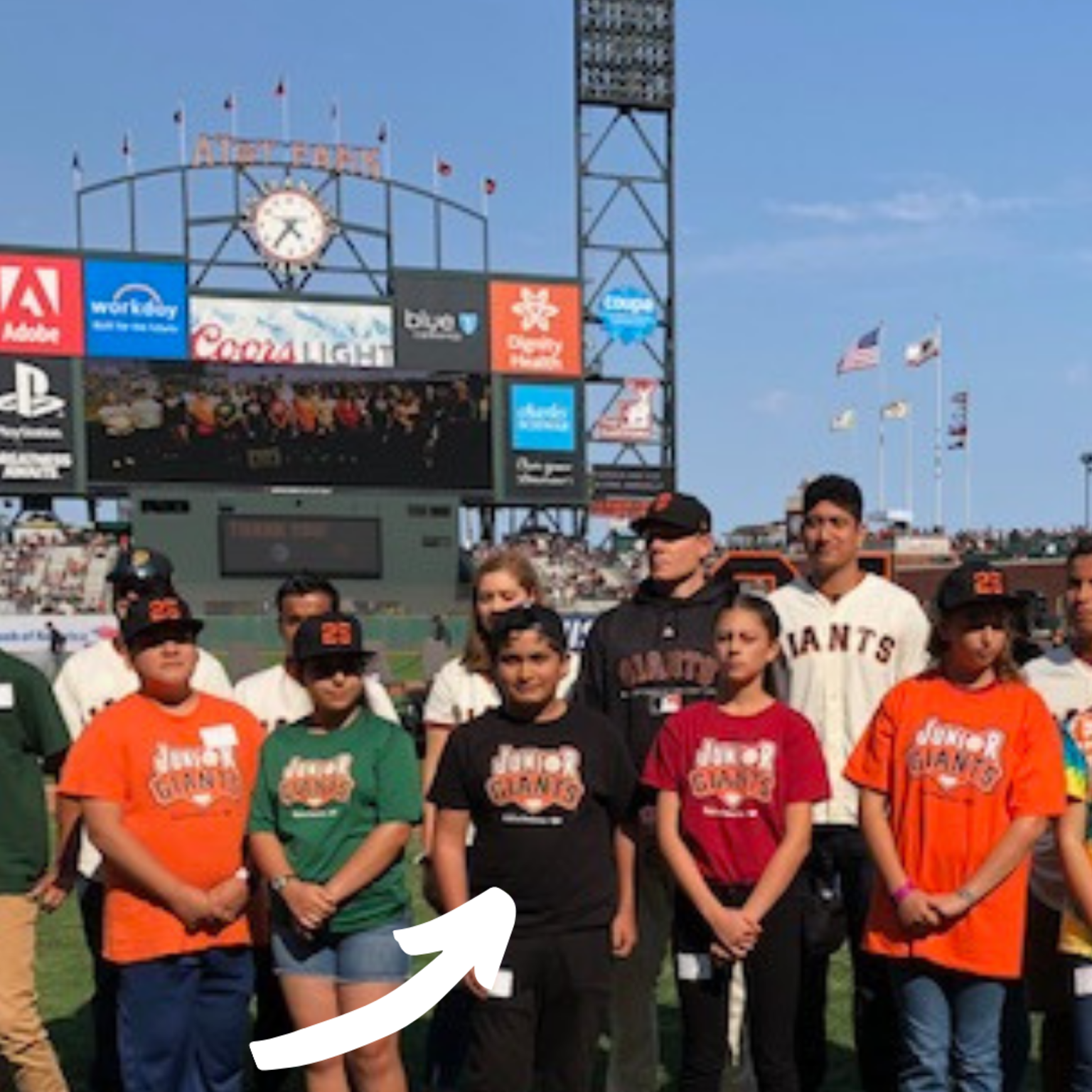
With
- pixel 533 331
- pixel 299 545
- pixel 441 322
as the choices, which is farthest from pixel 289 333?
pixel 533 331

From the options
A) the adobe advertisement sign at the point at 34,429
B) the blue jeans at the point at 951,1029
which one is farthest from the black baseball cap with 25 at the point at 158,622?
the adobe advertisement sign at the point at 34,429

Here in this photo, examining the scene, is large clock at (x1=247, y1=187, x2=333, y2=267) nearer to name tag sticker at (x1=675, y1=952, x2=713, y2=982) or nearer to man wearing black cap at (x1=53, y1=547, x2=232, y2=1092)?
man wearing black cap at (x1=53, y1=547, x2=232, y2=1092)

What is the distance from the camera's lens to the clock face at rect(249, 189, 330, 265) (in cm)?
4312

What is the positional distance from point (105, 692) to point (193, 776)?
0.93m

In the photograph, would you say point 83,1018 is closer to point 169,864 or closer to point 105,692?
point 105,692

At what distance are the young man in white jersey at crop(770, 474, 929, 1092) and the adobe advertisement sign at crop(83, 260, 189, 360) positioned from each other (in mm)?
36681

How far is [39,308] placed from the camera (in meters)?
39.1

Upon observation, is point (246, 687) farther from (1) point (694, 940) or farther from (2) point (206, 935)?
(1) point (694, 940)

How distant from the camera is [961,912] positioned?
12.9ft

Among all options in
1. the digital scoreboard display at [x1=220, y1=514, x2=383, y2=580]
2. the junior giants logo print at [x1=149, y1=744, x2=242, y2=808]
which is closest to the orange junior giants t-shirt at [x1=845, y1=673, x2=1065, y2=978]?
the junior giants logo print at [x1=149, y1=744, x2=242, y2=808]

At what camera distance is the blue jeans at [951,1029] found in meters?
3.96

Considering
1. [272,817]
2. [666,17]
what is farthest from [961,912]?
[666,17]

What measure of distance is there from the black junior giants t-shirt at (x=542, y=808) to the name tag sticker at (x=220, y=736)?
66cm

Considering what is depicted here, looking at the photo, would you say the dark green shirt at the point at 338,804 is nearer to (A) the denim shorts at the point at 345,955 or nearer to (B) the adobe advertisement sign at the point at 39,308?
(A) the denim shorts at the point at 345,955
